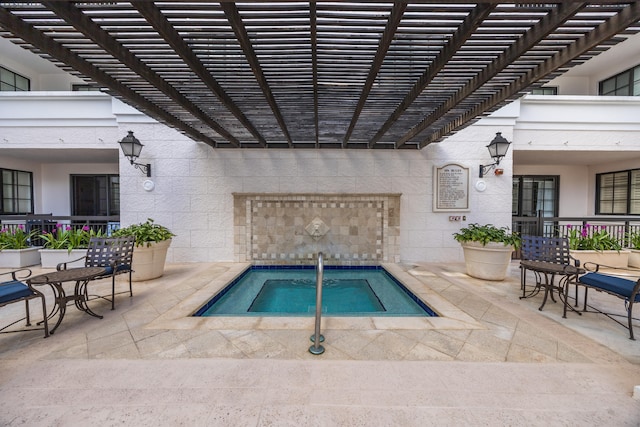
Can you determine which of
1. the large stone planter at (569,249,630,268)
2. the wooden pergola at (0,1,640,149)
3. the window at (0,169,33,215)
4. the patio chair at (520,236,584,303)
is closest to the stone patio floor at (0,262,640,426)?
the patio chair at (520,236,584,303)

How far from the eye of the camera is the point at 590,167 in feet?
25.7

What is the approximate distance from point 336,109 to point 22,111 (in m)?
7.51

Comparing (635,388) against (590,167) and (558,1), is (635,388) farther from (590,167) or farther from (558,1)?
(590,167)

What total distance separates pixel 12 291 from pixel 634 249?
34.1 feet

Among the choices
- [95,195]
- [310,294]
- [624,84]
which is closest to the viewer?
[310,294]

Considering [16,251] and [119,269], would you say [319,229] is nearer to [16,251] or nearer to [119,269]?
[119,269]

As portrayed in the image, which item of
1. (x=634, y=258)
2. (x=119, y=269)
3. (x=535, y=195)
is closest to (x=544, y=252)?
(x=634, y=258)

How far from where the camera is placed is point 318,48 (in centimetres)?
257

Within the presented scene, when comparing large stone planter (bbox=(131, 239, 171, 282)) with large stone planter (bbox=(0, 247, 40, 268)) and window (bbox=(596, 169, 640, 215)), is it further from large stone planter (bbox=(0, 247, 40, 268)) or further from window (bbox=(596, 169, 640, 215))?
window (bbox=(596, 169, 640, 215))

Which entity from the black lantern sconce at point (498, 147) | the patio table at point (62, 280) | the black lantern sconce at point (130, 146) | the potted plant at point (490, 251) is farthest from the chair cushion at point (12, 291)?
the black lantern sconce at point (498, 147)

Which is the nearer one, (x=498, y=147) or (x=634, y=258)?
(x=498, y=147)

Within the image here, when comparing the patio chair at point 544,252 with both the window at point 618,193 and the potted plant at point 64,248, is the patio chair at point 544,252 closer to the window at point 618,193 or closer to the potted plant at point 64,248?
the window at point 618,193

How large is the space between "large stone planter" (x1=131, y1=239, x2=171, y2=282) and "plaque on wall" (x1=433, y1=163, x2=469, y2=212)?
595 cm

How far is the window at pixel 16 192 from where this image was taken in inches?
272
